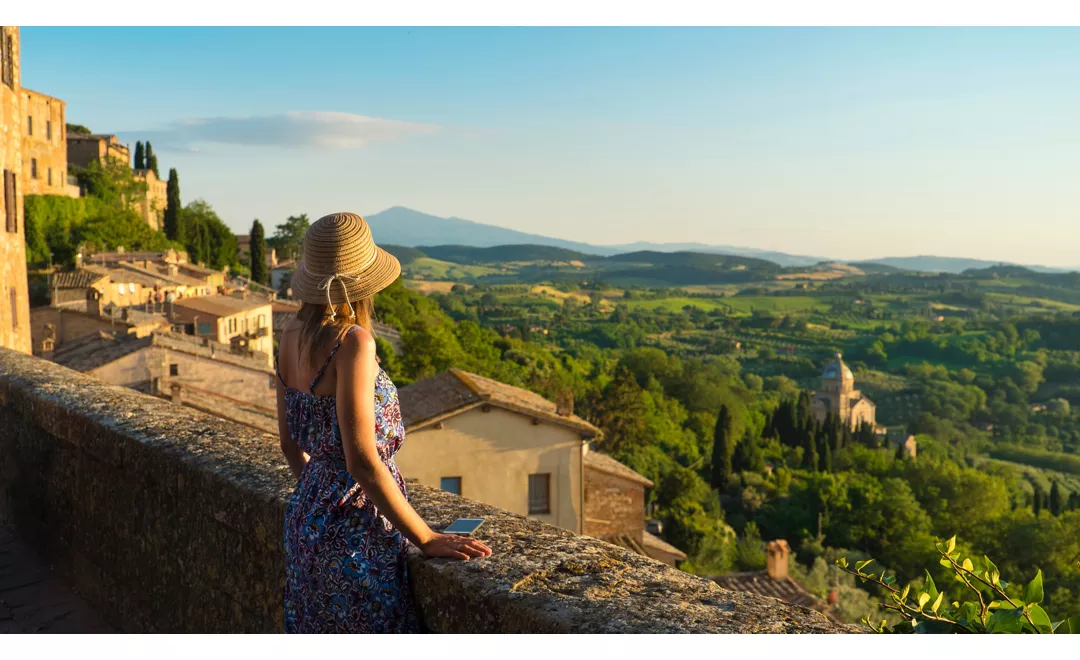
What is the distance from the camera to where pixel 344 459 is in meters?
1.91

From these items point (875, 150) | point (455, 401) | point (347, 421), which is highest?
point (875, 150)

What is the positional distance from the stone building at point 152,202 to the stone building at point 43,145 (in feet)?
36.0

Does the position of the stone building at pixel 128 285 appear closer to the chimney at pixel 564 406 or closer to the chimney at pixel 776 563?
the chimney at pixel 564 406

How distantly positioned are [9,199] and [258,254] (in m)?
50.8

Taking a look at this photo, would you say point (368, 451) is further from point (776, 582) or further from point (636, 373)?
point (636, 373)

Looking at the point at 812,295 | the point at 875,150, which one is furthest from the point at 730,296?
the point at 875,150

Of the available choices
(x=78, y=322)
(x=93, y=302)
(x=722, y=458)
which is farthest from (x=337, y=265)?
(x=722, y=458)

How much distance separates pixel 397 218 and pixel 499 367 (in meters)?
113

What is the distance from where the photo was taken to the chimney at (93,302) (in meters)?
28.6

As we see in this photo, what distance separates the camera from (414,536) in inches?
70.9

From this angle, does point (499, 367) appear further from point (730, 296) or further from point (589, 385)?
point (730, 296)

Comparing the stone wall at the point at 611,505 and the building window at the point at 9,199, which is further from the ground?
the building window at the point at 9,199

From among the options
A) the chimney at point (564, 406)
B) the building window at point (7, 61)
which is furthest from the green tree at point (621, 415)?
the building window at point (7, 61)

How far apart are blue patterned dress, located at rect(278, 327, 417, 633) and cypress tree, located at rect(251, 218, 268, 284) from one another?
62.5 metres
